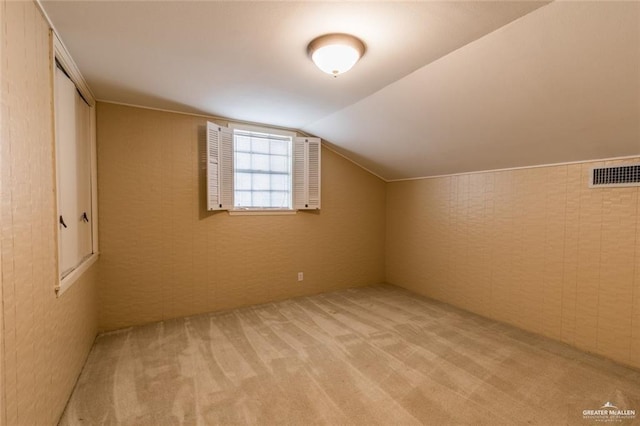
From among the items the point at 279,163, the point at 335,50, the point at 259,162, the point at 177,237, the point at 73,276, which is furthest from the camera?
the point at 279,163

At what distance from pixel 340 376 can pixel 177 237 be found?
90.3 inches

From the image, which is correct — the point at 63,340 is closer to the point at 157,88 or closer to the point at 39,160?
the point at 39,160

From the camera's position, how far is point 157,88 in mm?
2650

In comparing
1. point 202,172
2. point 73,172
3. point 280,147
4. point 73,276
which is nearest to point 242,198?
point 202,172

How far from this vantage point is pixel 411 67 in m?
2.24

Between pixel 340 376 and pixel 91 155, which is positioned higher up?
pixel 91 155

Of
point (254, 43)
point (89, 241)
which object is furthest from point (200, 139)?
point (254, 43)

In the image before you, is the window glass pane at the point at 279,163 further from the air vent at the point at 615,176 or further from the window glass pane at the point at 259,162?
the air vent at the point at 615,176

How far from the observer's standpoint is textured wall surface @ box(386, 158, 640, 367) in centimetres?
244

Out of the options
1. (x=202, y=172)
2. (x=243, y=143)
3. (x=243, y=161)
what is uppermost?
(x=243, y=143)

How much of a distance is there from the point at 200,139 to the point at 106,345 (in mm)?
2280

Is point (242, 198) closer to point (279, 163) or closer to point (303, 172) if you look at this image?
point (279, 163)

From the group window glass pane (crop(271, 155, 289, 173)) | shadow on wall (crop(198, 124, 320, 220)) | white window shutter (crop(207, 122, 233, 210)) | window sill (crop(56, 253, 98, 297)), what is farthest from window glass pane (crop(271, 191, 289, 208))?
window sill (crop(56, 253, 98, 297))

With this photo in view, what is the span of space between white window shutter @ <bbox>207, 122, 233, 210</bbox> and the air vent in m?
3.62
